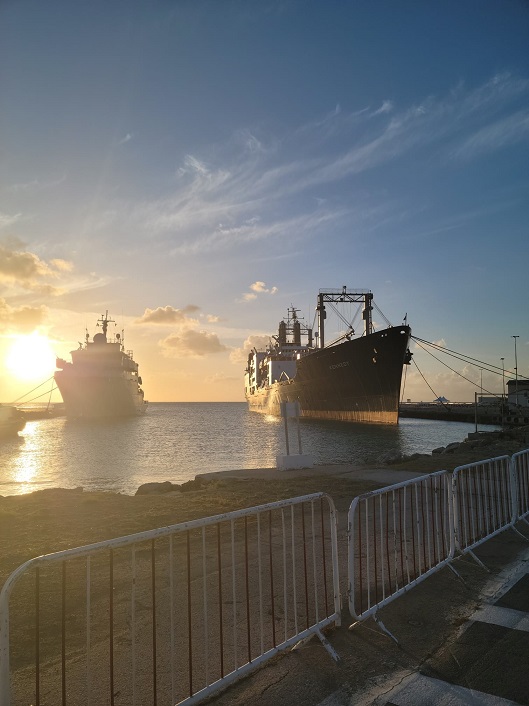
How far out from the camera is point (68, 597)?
5.06 m

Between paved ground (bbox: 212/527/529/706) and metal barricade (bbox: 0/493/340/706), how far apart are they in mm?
244

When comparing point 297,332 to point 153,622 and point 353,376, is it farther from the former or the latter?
point 153,622

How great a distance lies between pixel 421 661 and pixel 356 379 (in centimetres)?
4676

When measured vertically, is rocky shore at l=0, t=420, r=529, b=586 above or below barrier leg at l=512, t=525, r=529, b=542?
below

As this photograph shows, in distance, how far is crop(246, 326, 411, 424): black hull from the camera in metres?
44.4

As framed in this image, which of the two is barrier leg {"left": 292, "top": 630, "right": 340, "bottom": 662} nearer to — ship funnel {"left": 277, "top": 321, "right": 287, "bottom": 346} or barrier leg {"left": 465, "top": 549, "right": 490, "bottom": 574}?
barrier leg {"left": 465, "top": 549, "right": 490, "bottom": 574}

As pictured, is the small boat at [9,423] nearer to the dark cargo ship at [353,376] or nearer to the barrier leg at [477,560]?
the dark cargo ship at [353,376]

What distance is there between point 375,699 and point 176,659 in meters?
1.43

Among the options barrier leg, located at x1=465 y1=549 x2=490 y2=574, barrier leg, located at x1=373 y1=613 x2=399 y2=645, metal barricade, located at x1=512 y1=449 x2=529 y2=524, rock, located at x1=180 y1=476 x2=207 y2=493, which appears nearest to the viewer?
barrier leg, located at x1=373 y1=613 x2=399 y2=645

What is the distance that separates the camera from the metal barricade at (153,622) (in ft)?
10.5

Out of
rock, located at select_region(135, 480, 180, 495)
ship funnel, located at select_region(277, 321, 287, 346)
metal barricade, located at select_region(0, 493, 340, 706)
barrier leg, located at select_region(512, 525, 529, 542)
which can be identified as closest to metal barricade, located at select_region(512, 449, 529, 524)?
barrier leg, located at select_region(512, 525, 529, 542)

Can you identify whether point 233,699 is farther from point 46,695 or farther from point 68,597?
point 68,597

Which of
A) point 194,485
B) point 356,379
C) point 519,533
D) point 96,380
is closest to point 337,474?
point 194,485

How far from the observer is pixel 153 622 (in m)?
3.21
